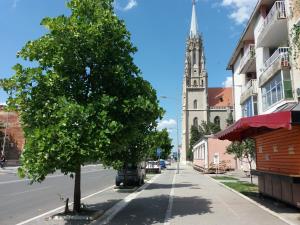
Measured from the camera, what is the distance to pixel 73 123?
10688mm

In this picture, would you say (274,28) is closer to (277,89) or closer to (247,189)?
(277,89)

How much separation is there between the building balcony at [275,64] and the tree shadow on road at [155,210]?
34.7 feet

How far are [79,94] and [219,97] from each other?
4350 inches

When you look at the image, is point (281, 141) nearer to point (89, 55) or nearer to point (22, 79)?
point (89, 55)

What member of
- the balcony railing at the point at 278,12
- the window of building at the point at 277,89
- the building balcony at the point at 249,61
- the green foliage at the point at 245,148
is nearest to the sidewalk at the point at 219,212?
the window of building at the point at 277,89

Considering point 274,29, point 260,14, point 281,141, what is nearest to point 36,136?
point 281,141

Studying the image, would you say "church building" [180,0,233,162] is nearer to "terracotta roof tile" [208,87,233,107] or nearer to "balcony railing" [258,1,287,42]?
"terracotta roof tile" [208,87,233,107]

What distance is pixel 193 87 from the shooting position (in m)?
115

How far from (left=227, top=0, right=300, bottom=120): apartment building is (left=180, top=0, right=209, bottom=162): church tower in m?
73.8

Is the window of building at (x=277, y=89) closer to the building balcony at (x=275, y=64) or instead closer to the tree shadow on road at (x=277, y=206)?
the building balcony at (x=275, y=64)

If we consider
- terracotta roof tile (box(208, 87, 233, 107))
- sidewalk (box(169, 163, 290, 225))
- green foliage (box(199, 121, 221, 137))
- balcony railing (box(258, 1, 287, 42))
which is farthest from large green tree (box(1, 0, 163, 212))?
terracotta roof tile (box(208, 87, 233, 107))

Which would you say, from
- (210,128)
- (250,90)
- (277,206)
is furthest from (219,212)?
(210,128)

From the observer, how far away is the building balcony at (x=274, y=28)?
2344 centimetres

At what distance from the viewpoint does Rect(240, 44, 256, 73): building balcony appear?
31.6 meters
